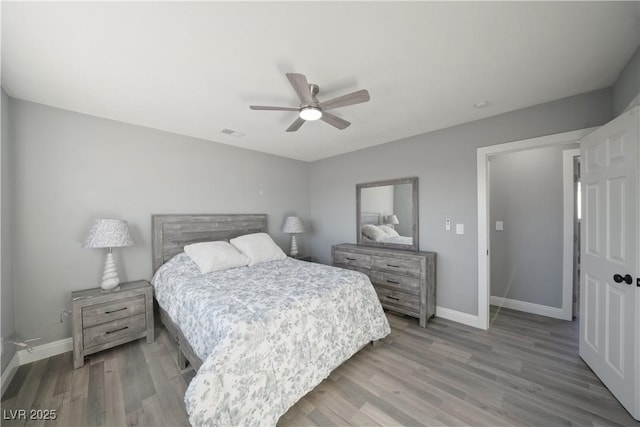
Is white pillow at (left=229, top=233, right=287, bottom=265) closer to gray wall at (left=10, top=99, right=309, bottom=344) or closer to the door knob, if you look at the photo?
gray wall at (left=10, top=99, right=309, bottom=344)

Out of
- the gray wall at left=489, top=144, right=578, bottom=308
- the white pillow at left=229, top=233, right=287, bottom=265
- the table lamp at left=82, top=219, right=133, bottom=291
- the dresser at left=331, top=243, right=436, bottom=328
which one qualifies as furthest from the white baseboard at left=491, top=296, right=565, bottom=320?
the table lamp at left=82, top=219, right=133, bottom=291

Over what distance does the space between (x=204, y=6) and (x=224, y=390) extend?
6.77 ft

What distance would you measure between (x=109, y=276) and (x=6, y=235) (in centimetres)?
79

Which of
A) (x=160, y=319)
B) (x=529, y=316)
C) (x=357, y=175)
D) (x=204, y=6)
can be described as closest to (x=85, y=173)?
(x=160, y=319)

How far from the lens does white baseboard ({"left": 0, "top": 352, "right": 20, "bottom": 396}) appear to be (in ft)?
5.90

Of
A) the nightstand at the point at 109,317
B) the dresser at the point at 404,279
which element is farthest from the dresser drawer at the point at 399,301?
the nightstand at the point at 109,317

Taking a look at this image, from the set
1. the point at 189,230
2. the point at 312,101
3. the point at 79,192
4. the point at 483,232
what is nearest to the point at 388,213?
the point at 483,232

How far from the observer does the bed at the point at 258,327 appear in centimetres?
134

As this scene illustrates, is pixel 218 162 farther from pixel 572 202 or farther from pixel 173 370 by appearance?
pixel 572 202

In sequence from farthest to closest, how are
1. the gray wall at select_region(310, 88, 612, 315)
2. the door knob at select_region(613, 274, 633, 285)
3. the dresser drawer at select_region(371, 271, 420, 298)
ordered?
1. the dresser drawer at select_region(371, 271, 420, 298)
2. the gray wall at select_region(310, 88, 612, 315)
3. the door knob at select_region(613, 274, 633, 285)

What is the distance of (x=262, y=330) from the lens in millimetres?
1496

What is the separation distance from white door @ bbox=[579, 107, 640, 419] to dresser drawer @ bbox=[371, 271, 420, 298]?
142 centimetres

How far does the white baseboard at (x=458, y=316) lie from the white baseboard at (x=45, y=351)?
13.4 ft

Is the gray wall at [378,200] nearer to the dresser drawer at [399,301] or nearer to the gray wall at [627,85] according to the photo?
the dresser drawer at [399,301]
